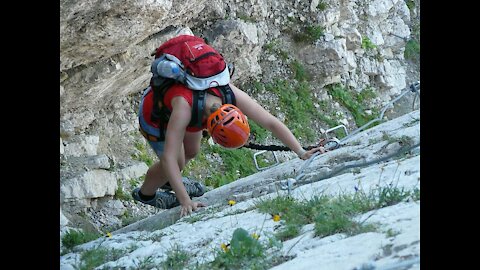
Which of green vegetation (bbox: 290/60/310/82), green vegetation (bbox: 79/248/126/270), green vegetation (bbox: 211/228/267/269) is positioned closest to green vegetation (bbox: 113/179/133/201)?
green vegetation (bbox: 79/248/126/270)

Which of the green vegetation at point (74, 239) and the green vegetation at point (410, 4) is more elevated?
the green vegetation at point (74, 239)

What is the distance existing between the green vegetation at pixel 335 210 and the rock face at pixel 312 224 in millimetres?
33

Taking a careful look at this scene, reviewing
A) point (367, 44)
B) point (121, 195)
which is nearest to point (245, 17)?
point (121, 195)

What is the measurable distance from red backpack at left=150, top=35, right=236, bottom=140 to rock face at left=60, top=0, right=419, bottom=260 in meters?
0.72

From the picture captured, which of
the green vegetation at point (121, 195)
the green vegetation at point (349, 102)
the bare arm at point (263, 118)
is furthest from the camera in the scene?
the green vegetation at point (349, 102)

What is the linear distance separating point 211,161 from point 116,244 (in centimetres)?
512

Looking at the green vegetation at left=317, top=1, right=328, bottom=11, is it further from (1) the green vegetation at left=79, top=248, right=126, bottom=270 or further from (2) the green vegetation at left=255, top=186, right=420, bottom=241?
(1) the green vegetation at left=79, top=248, right=126, bottom=270

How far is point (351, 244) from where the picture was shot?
3186 mm

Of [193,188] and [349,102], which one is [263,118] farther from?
[349,102]

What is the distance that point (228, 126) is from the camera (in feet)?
15.3

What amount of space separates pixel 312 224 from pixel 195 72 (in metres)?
1.62

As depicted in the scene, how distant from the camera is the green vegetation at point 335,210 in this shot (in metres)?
3.48

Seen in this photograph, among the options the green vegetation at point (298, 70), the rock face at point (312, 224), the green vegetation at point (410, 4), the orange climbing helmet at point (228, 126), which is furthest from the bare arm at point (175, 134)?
the green vegetation at point (410, 4)

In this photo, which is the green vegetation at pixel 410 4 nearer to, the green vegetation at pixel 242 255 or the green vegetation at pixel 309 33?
the green vegetation at pixel 309 33
